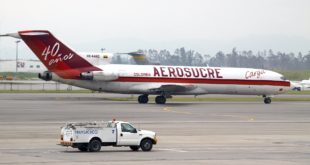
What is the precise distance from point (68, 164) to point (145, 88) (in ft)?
152

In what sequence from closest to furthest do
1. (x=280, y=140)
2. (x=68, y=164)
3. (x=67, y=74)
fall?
1. (x=68, y=164)
2. (x=280, y=140)
3. (x=67, y=74)

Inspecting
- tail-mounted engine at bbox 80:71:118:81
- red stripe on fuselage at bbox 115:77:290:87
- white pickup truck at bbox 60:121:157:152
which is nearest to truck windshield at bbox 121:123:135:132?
white pickup truck at bbox 60:121:157:152

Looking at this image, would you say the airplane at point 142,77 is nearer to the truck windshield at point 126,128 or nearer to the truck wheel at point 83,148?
the truck windshield at point 126,128

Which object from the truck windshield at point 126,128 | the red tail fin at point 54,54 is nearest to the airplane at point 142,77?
the red tail fin at point 54,54

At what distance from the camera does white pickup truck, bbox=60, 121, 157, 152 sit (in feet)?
104

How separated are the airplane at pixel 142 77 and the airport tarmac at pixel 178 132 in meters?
2.66

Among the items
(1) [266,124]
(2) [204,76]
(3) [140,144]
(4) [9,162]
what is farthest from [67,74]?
(4) [9,162]

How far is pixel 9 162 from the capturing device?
2711 cm

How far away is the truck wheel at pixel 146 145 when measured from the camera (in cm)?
3306

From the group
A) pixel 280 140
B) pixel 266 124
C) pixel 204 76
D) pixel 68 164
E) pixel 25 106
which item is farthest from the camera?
pixel 204 76

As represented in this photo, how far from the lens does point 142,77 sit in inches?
2859

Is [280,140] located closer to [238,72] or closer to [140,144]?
[140,144]

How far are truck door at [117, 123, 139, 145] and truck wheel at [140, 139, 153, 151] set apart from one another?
11.1 inches

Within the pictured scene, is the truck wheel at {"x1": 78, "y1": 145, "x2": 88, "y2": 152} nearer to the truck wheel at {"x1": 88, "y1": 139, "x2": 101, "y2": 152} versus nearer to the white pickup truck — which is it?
the white pickup truck
